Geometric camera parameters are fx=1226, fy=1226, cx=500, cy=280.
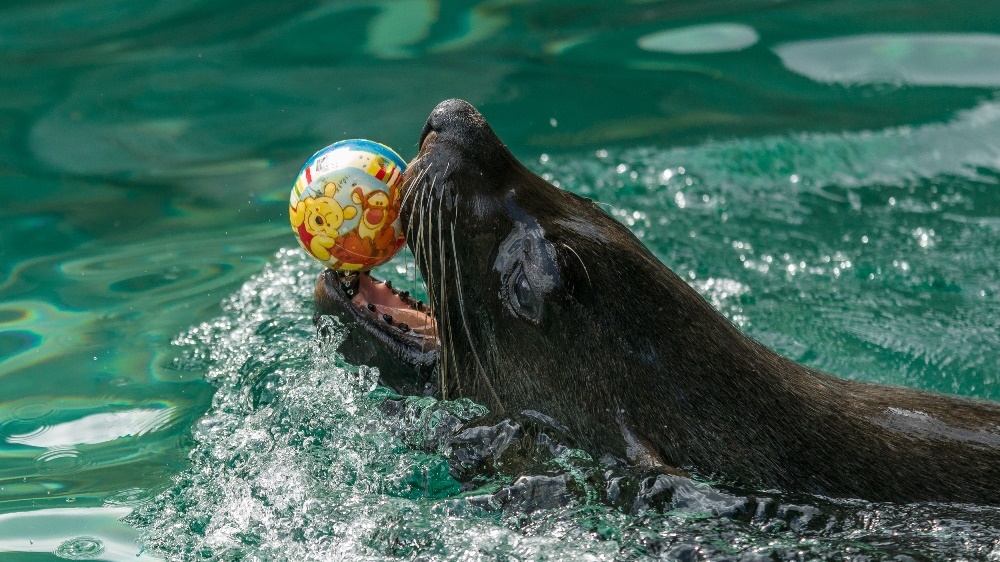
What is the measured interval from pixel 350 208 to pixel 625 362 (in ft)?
3.91

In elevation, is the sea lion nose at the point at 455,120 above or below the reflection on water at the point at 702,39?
below

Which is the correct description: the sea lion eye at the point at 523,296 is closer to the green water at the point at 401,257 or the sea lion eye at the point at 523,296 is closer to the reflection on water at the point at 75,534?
the green water at the point at 401,257

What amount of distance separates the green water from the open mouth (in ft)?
0.84

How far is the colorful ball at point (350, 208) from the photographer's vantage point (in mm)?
4609

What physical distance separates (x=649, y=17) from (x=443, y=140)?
5558 millimetres

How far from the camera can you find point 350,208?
459 cm

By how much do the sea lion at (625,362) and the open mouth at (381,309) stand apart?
0.24 metres

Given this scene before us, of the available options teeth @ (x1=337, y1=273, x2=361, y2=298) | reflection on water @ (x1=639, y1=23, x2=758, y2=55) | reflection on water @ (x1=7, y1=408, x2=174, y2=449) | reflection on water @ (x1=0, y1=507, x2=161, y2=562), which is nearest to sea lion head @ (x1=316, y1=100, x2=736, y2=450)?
teeth @ (x1=337, y1=273, x2=361, y2=298)

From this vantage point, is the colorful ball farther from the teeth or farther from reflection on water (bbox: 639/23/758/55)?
reflection on water (bbox: 639/23/758/55)

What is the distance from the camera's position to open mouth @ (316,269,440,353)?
4684 mm

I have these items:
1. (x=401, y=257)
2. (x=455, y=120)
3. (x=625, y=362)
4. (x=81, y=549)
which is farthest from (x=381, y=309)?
(x=401, y=257)

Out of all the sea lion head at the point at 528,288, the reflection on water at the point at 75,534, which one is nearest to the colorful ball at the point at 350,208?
the sea lion head at the point at 528,288

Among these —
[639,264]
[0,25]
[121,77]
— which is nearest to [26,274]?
[121,77]

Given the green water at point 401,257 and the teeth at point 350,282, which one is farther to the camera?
the teeth at point 350,282
